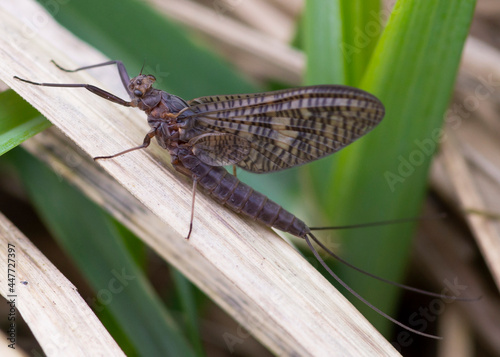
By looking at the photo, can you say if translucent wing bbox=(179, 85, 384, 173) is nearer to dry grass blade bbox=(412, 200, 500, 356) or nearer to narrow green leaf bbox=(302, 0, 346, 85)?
narrow green leaf bbox=(302, 0, 346, 85)

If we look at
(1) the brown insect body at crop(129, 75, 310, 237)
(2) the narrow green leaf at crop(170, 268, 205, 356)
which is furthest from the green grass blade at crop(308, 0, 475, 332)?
(2) the narrow green leaf at crop(170, 268, 205, 356)

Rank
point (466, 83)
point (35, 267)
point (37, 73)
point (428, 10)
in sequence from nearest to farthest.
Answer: point (35, 267), point (428, 10), point (37, 73), point (466, 83)

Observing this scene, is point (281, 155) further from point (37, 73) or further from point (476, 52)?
point (476, 52)

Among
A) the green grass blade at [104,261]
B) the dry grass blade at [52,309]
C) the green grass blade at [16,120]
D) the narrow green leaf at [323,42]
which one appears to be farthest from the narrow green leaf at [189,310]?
the narrow green leaf at [323,42]

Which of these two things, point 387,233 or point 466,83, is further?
point 466,83

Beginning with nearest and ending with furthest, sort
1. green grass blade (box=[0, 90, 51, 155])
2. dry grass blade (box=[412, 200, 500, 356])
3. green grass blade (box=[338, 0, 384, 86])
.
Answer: green grass blade (box=[0, 90, 51, 155]) < green grass blade (box=[338, 0, 384, 86]) < dry grass blade (box=[412, 200, 500, 356])

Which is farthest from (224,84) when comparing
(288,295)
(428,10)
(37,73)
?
(288,295)

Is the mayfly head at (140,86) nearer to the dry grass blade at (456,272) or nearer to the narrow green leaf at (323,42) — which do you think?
the narrow green leaf at (323,42)
